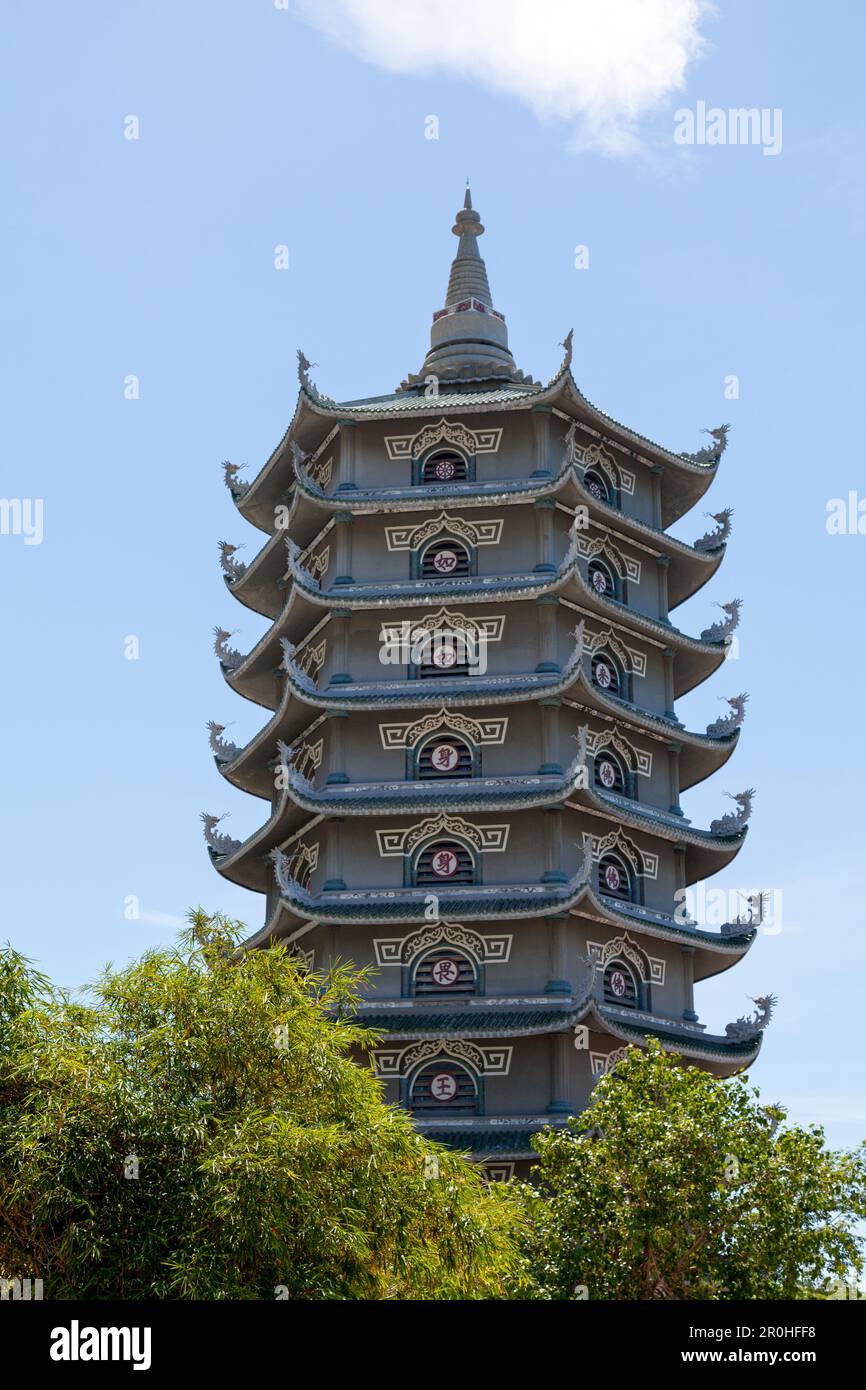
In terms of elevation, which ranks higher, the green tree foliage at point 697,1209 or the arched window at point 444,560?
the arched window at point 444,560

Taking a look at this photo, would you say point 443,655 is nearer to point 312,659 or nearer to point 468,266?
point 312,659

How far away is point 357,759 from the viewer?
28938mm

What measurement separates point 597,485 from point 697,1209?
17.5 meters

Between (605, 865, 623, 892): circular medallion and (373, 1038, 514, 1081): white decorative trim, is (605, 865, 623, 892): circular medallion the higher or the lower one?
the higher one

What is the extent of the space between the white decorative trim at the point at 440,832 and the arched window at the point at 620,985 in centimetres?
274

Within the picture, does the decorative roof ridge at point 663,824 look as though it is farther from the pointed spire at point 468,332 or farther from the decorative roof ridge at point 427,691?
the pointed spire at point 468,332

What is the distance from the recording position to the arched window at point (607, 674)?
29891 millimetres

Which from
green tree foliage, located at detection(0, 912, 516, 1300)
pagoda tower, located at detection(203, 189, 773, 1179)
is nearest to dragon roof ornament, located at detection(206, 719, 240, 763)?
pagoda tower, located at detection(203, 189, 773, 1179)

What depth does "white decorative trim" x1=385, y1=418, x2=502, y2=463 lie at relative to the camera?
3106 cm

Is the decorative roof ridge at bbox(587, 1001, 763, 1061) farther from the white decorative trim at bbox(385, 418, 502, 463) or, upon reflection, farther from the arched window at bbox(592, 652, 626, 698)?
the white decorative trim at bbox(385, 418, 502, 463)

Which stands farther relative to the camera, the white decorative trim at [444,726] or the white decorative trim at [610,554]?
the white decorative trim at [610,554]

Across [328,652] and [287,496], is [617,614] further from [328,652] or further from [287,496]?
[287,496]

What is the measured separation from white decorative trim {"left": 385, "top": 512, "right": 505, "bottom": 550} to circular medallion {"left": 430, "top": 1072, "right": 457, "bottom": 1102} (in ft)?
32.0

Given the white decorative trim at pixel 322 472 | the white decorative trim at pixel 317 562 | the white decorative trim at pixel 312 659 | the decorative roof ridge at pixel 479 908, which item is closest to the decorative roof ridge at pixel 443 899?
the decorative roof ridge at pixel 479 908
